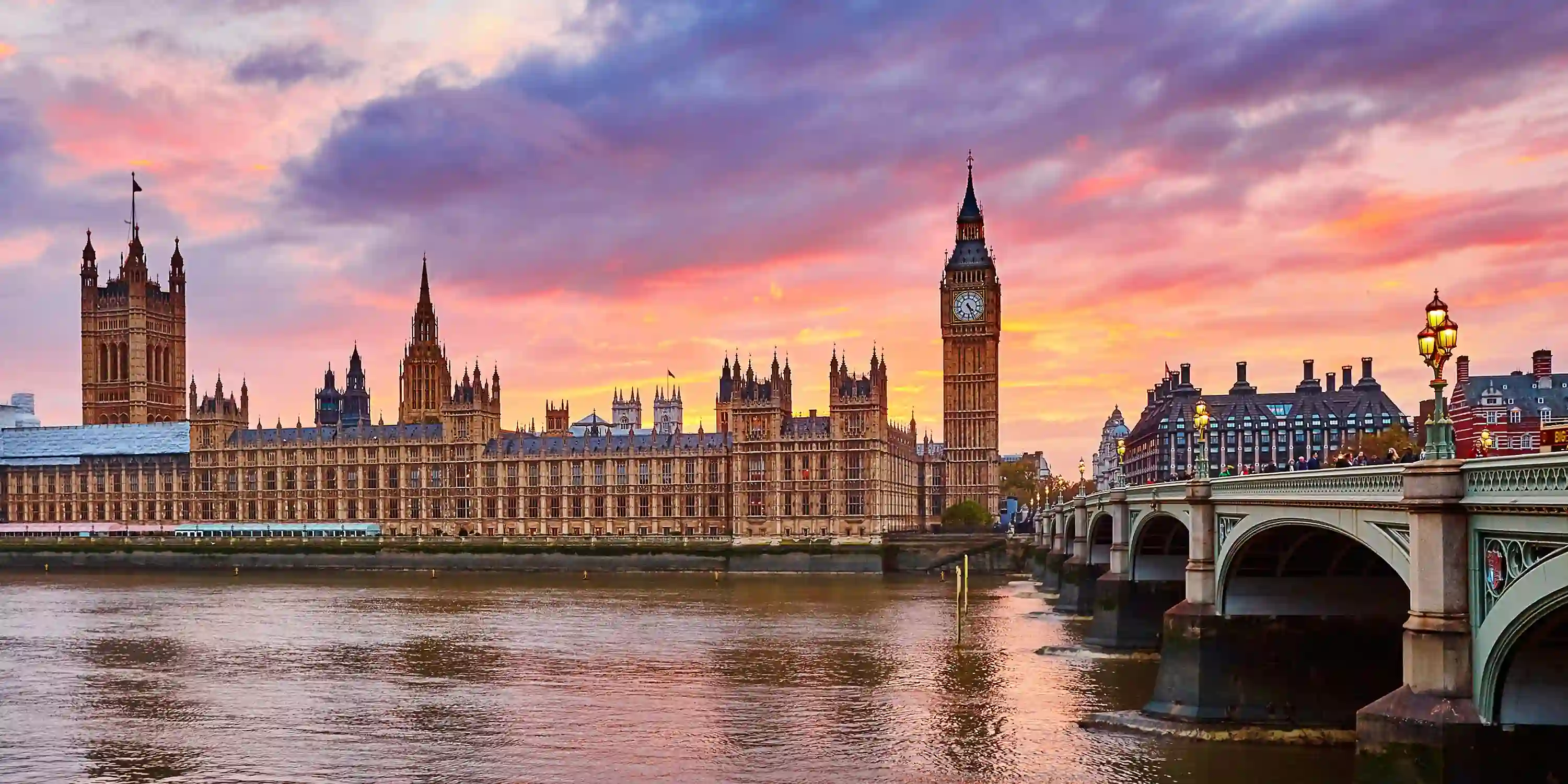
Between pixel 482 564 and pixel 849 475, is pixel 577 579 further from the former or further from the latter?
pixel 849 475

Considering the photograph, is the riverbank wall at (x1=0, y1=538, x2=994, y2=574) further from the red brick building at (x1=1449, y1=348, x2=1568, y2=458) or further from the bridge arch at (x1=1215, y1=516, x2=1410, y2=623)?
the bridge arch at (x1=1215, y1=516, x2=1410, y2=623)

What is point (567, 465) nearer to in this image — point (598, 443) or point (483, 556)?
point (598, 443)

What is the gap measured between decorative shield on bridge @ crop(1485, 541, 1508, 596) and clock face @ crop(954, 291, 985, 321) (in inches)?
5431

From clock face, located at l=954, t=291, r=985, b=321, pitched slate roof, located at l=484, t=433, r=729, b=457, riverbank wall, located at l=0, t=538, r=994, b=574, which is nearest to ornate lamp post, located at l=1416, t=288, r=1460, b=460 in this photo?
riverbank wall, located at l=0, t=538, r=994, b=574

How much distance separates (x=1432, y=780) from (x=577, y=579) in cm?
9572

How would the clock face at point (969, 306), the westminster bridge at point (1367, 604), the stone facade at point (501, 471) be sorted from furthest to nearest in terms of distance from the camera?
the clock face at point (969, 306) < the stone facade at point (501, 471) < the westminster bridge at point (1367, 604)

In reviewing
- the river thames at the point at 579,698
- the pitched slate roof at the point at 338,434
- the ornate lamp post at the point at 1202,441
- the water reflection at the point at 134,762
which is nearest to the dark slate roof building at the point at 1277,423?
the pitched slate roof at the point at 338,434

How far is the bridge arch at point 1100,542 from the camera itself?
76.3m

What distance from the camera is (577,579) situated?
115 metres

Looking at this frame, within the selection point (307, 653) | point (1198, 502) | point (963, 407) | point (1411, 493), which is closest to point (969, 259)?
point (963, 407)

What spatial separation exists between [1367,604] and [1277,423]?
154900mm

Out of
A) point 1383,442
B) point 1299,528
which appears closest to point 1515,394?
point 1383,442

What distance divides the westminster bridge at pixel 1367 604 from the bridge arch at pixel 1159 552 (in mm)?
93

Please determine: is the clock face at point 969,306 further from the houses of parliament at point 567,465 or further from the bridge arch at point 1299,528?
the bridge arch at point 1299,528
